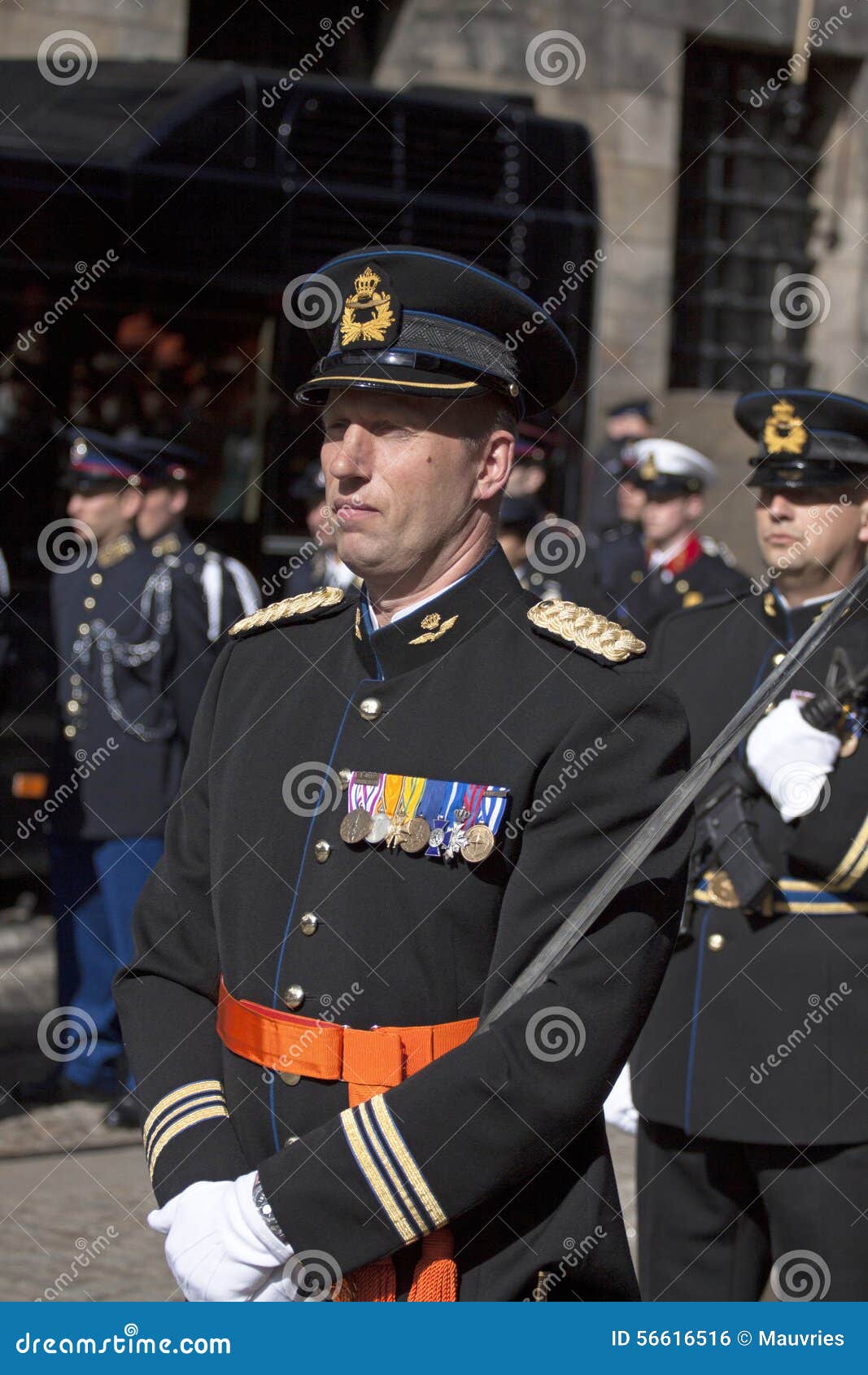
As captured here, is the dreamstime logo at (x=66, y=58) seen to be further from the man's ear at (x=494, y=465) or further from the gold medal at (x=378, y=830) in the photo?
the gold medal at (x=378, y=830)

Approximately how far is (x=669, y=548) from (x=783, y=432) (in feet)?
13.4

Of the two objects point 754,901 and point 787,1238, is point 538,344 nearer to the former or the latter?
point 754,901

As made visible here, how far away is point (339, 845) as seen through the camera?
249cm

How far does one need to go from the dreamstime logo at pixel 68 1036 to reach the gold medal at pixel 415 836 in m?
4.56

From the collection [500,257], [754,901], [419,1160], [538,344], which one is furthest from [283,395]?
[419,1160]

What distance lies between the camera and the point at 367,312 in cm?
256

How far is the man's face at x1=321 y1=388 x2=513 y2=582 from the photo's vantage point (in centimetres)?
245

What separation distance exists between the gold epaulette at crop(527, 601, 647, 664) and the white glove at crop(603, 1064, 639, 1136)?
65.1 inches
